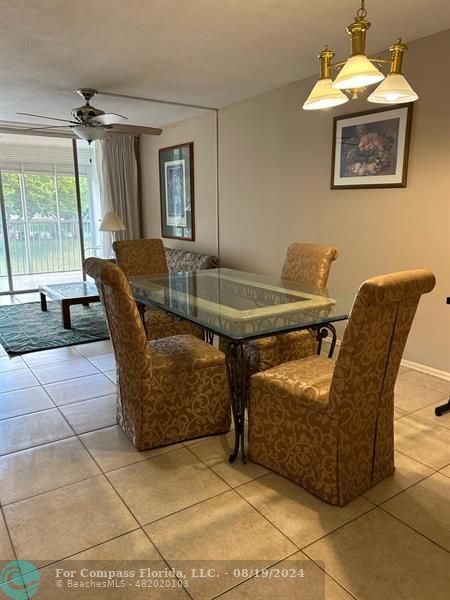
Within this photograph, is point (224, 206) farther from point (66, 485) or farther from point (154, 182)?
point (66, 485)

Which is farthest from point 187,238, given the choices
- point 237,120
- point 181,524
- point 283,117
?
point 181,524

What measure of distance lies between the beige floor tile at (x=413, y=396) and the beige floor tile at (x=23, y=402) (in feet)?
7.53

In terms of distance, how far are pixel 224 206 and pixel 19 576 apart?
4259 mm

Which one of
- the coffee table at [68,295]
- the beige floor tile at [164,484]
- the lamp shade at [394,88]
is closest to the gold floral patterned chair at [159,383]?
the beige floor tile at [164,484]

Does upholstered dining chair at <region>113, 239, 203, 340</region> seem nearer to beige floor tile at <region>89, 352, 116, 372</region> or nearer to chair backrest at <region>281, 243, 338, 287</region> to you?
beige floor tile at <region>89, 352, 116, 372</region>

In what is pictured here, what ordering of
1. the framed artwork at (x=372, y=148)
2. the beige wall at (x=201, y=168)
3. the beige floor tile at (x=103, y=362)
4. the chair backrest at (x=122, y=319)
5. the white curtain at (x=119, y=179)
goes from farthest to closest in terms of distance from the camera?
the white curtain at (x=119, y=179) → the beige wall at (x=201, y=168) → the beige floor tile at (x=103, y=362) → the framed artwork at (x=372, y=148) → the chair backrest at (x=122, y=319)

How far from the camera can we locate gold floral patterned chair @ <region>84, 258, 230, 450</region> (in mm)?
2131

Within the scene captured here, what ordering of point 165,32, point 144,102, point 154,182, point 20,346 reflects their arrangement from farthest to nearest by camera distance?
point 154,182 < point 144,102 < point 20,346 < point 165,32

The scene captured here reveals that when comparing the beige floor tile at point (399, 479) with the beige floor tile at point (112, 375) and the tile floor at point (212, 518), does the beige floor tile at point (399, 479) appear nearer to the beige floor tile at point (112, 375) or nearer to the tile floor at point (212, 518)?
the tile floor at point (212, 518)

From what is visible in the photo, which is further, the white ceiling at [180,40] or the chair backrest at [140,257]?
the chair backrest at [140,257]

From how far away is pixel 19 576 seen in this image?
154 centimetres

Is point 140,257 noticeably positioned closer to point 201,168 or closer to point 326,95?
point 201,168

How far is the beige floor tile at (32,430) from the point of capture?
2396 mm

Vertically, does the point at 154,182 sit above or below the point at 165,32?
below
